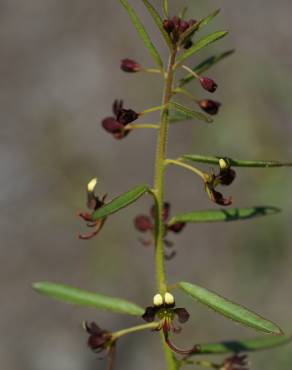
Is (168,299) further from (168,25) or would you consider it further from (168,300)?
(168,25)

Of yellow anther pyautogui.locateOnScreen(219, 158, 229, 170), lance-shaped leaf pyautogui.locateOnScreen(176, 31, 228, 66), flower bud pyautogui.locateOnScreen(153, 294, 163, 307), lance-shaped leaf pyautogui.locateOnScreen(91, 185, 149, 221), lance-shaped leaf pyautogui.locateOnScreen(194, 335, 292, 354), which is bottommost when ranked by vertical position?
lance-shaped leaf pyautogui.locateOnScreen(194, 335, 292, 354)

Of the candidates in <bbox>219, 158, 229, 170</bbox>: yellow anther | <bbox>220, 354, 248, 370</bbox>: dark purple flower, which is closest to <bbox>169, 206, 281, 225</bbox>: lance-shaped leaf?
<bbox>219, 158, 229, 170</bbox>: yellow anther

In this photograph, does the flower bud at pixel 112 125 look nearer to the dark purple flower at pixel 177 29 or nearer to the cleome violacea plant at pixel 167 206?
the cleome violacea plant at pixel 167 206

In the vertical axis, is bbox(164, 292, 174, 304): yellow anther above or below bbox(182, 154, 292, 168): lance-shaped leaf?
below

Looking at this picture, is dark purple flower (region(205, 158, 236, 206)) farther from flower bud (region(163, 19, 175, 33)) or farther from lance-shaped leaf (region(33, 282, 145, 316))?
lance-shaped leaf (region(33, 282, 145, 316))

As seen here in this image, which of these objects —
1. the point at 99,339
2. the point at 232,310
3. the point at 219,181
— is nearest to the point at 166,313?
the point at 232,310
